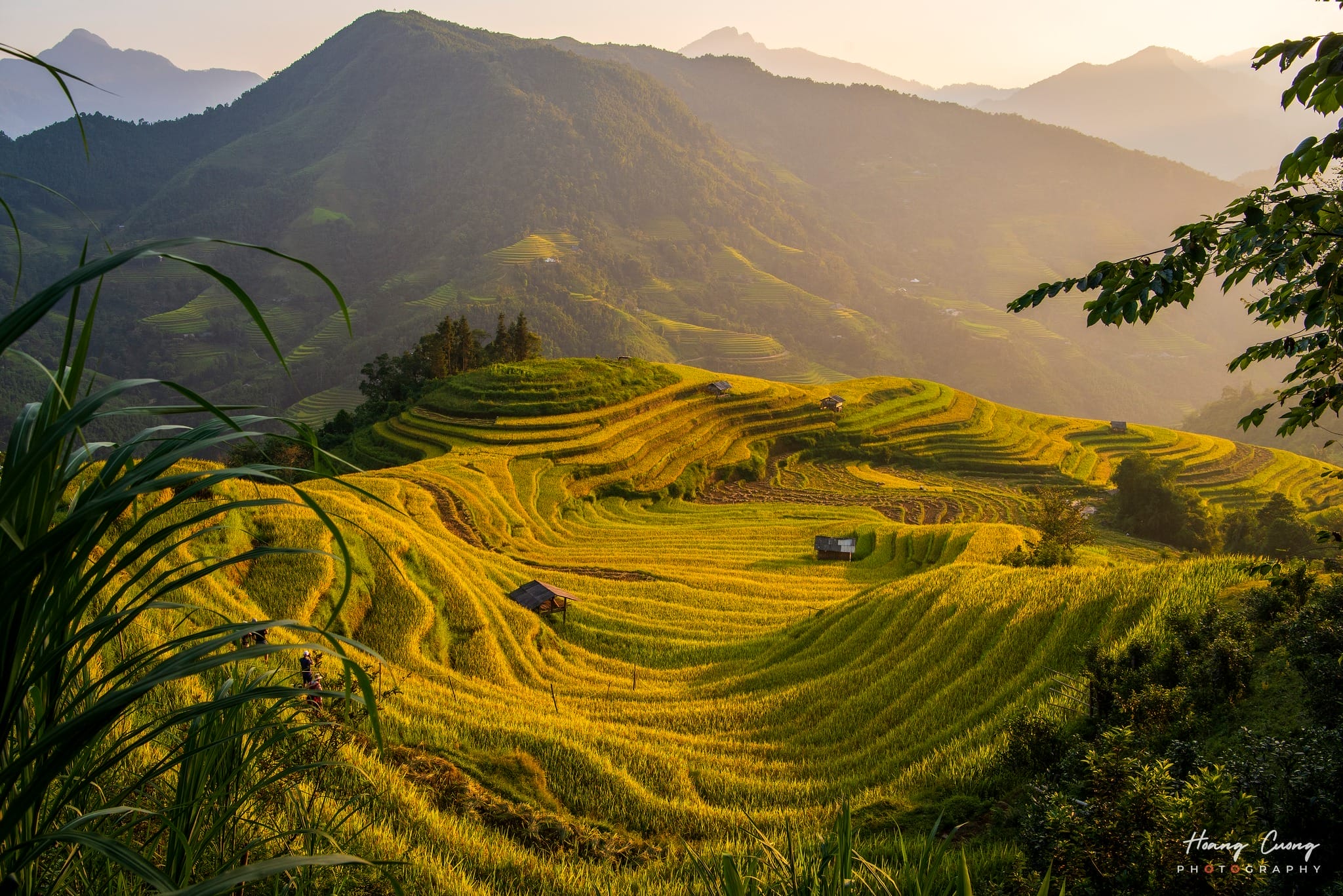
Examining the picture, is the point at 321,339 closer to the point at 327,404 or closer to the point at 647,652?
the point at 327,404

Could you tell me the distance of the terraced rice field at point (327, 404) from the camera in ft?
415

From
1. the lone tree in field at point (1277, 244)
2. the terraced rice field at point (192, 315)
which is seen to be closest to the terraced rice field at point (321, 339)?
the terraced rice field at point (192, 315)

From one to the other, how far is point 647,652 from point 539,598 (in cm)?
354

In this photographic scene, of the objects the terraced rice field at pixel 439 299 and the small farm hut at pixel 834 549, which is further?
the terraced rice field at pixel 439 299

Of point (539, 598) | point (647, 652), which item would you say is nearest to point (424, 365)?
point (539, 598)

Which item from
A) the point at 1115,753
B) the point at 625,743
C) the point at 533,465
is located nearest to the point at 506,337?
the point at 533,465

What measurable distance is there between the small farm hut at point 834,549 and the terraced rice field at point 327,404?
4073 inches

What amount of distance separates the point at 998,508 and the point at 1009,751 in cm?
5768

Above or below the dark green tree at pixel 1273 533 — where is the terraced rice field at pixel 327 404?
below

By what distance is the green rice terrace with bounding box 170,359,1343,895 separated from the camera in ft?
23.7

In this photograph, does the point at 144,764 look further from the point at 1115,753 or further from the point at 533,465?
the point at 533,465

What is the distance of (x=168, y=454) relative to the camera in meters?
2.05

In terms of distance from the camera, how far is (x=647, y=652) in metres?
20.8

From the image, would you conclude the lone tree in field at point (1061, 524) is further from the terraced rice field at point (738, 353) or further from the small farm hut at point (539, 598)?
the terraced rice field at point (738, 353)
